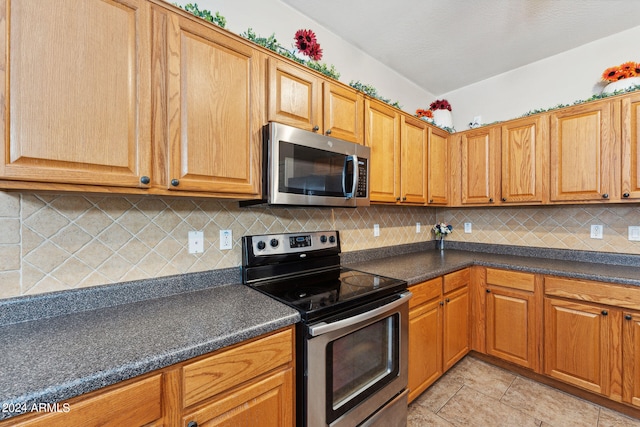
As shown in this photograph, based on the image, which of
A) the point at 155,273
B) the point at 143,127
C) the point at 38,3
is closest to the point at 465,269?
the point at 155,273

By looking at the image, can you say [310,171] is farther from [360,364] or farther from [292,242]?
[360,364]

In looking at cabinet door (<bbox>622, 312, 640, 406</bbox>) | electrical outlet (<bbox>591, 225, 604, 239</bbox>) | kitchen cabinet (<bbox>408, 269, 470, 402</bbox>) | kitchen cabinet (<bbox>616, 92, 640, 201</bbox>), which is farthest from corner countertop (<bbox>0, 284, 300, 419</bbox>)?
electrical outlet (<bbox>591, 225, 604, 239</bbox>)

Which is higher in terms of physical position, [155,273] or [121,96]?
[121,96]

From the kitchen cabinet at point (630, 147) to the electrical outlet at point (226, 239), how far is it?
2.73 m

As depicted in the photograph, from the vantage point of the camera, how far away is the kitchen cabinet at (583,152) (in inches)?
79.4

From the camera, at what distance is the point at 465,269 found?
2.34 meters

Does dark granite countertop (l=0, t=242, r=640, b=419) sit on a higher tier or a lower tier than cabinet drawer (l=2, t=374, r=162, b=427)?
higher

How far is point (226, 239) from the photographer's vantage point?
1.60 m

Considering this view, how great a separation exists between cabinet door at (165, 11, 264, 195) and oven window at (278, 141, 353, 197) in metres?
0.14

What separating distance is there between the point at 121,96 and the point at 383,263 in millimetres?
1975

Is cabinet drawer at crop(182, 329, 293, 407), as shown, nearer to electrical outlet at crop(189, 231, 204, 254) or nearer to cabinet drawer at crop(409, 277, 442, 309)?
electrical outlet at crop(189, 231, 204, 254)

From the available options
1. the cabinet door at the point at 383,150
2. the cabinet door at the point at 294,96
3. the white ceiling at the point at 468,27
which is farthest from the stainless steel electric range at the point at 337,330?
the white ceiling at the point at 468,27

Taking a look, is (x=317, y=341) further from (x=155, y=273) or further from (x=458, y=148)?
(x=458, y=148)

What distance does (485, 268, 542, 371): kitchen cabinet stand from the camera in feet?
6.91
